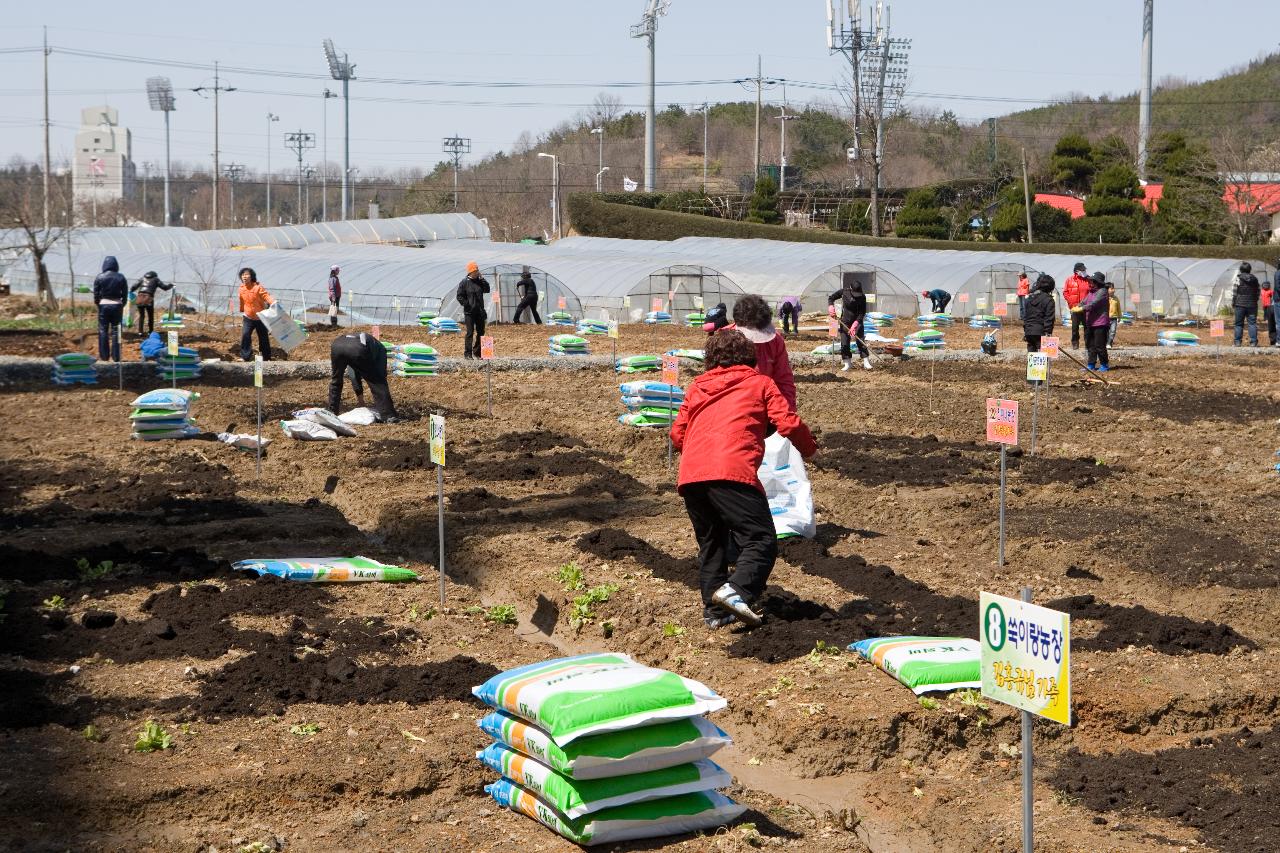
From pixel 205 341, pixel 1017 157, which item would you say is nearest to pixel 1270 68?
pixel 1017 157

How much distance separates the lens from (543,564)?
31.9ft

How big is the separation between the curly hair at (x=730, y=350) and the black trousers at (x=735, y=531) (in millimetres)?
695

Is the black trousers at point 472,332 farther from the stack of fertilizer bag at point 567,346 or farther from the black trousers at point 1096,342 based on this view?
the black trousers at point 1096,342

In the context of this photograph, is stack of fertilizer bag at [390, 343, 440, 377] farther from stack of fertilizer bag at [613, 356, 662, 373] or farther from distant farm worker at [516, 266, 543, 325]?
distant farm worker at [516, 266, 543, 325]

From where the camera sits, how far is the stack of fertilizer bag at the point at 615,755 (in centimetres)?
499

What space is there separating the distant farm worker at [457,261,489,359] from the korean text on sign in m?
18.0

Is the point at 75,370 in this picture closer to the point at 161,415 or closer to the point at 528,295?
the point at 161,415

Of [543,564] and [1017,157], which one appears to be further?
[1017,157]

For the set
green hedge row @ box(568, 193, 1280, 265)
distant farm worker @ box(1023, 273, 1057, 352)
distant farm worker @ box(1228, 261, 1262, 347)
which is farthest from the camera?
green hedge row @ box(568, 193, 1280, 265)

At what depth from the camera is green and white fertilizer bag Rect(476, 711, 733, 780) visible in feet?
16.3

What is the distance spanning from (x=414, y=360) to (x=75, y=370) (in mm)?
4806

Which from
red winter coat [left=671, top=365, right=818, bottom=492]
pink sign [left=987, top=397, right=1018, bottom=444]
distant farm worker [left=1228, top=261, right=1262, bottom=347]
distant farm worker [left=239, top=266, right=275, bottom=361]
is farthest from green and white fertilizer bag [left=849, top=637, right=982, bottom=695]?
distant farm worker [left=1228, top=261, right=1262, bottom=347]

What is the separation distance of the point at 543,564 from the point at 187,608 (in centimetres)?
254

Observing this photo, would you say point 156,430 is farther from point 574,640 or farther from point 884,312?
point 884,312
